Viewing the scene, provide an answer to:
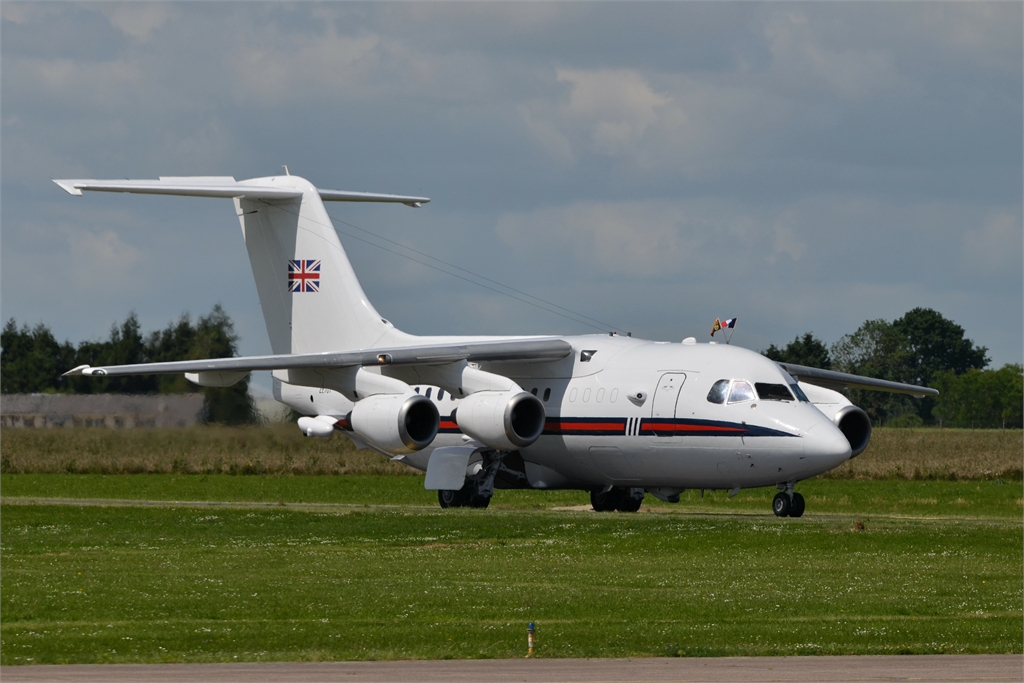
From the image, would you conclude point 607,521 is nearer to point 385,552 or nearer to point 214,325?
point 385,552

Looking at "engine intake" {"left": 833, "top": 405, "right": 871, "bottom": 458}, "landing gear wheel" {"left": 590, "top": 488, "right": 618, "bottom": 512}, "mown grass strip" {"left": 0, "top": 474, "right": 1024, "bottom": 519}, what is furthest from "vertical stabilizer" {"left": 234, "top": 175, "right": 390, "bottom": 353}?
"engine intake" {"left": 833, "top": 405, "right": 871, "bottom": 458}

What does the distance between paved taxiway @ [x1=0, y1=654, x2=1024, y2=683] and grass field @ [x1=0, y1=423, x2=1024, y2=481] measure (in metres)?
24.3

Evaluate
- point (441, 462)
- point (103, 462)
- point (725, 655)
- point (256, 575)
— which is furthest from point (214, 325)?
point (725, 655)

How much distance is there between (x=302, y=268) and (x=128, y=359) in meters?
14.3

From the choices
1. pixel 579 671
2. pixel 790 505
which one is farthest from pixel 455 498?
pixel 579 671

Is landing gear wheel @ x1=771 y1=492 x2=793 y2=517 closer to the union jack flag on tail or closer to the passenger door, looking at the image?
the passenger door

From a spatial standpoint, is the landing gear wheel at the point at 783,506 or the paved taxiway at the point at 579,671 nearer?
the paved taxiway at the point at 579,671

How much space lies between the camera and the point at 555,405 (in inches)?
1258

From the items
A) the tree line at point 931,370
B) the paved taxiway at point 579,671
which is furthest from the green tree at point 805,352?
the paved taxiway at point 579,671

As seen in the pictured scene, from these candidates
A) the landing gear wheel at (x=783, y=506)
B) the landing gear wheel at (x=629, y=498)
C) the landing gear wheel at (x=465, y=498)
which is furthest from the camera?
the landing gear wheel at (x=629, y=498)

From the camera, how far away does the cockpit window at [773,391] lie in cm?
2847

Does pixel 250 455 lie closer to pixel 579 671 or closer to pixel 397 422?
pixel 397 422

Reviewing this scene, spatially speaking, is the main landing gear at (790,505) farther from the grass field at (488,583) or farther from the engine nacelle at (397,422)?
the engine nacelle at (397,422)

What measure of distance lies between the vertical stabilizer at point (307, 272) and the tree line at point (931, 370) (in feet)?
199
